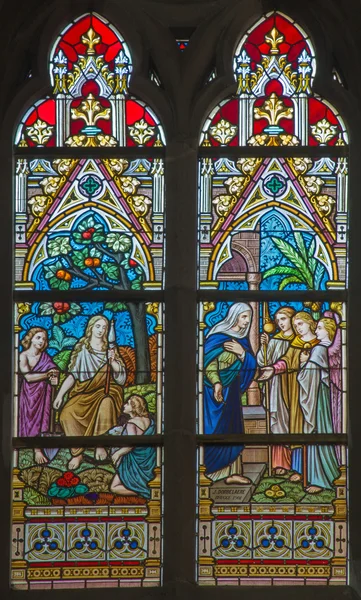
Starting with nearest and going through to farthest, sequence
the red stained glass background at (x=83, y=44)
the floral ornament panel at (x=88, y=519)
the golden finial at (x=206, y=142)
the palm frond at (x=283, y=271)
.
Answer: the floral ornament panel at (x=88, y=519) < the palm frond at (x=283, y=271) < the golden finial at (x=206, y=142) < the red stained glass background at (x=83, y=44)

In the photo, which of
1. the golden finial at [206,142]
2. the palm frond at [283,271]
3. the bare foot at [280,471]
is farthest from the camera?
the golden finial at [206,142]

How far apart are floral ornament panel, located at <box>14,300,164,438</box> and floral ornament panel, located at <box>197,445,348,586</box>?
46 centimetres

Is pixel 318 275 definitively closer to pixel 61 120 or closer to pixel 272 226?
pixel 272 226

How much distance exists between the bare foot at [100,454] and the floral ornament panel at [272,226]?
3.37 feet

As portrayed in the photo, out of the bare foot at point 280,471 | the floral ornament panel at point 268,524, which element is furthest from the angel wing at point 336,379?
the bare foot at point 280,471

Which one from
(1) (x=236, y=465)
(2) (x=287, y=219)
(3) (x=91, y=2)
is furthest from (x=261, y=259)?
(3) (x=91, y=2)

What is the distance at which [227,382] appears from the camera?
800cm

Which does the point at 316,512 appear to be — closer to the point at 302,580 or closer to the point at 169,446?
A: the point at 302,580

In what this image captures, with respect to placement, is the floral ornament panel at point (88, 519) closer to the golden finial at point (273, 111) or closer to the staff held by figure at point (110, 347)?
the staff held by figure at point (110, 347)

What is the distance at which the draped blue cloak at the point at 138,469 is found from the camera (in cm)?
792

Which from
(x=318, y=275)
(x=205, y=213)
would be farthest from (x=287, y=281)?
(x=205, y=213)

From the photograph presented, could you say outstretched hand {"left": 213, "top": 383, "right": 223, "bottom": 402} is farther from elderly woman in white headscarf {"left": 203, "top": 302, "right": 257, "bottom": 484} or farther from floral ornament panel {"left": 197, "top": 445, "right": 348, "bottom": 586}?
floral ornament panel {"left": 197, "top": 445, "right": 348, "bottom": 586}
